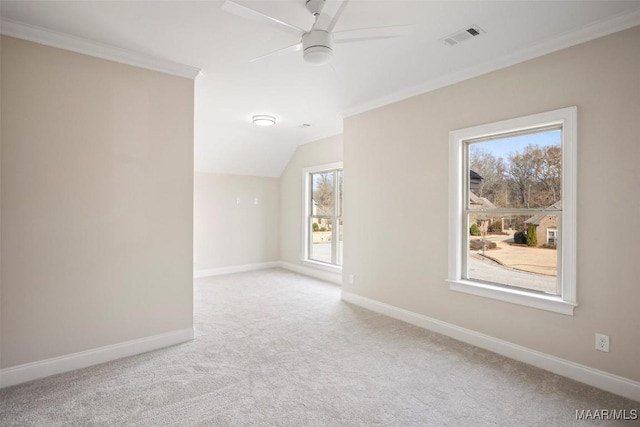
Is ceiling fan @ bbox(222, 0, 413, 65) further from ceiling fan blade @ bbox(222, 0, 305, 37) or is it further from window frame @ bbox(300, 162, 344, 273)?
window frame @ bbox(300, 162, 344, 273)

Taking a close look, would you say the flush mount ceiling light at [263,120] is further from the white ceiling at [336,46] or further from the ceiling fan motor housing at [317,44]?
the ceiling fan motor housing at [317,44]

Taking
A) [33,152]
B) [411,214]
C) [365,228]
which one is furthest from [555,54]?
[33,152]

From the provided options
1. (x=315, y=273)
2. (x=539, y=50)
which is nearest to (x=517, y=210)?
(x=539, y=50)

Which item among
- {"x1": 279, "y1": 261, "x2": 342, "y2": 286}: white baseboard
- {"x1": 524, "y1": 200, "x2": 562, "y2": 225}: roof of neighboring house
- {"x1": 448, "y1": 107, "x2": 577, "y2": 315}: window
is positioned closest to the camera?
{"x1": 448, "y1": 107, "x2": 577, "y2": 315}: window

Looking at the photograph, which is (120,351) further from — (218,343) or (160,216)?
(160,216)

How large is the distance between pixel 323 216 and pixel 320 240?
47 centimetres

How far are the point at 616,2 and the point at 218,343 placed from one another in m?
4.07

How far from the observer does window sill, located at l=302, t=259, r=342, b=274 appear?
5.83m

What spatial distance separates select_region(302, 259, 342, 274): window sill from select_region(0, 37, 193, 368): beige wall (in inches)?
116

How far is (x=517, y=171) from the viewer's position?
312cm

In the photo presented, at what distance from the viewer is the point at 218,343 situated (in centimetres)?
325

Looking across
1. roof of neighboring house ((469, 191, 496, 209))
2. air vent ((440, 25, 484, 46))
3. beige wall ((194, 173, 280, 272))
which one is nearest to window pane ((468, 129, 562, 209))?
roof of neighboring house ((469, 191, 496, 209))

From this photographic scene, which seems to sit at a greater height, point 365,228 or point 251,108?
point 251,108

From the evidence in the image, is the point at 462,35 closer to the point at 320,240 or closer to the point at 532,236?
the point at 532,236
